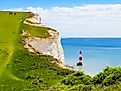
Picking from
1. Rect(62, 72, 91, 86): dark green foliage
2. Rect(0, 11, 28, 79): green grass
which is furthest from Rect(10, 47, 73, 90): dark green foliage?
Rect(62, 72, 91, 86): dark green foliage

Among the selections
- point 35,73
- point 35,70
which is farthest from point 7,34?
point 35,73

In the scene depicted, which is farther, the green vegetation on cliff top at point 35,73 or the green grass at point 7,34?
the green grass at point 7,34

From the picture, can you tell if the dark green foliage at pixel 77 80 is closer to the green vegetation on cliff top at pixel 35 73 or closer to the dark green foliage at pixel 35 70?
the green vegetation on cliff top at pixel 35 73

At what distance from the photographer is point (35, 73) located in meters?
49.2

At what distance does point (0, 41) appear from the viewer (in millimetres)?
64688

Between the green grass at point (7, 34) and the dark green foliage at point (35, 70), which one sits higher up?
the green grass at point (7, 34)

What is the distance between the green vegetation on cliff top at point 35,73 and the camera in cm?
3982

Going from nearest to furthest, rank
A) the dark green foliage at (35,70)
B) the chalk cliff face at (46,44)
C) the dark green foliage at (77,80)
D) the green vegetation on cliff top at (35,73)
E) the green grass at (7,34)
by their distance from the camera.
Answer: the green vegetation on cliff top at (35,73) → the dark green foliage at (77,80) → the dark green foliage at (35,70) → the green grass at (7,34) → the chalk cliff face at (46,44)

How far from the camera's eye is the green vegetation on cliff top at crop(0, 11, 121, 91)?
39819 millimetres

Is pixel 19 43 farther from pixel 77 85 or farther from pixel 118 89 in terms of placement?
pixel 118 89

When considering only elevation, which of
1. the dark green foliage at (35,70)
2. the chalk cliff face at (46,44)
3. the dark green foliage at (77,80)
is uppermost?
the chalk cliff face at (46,44)

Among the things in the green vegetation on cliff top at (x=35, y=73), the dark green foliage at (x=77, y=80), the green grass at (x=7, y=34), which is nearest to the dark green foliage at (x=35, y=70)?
the green vegetation on cliff top at (x=35, y=73)

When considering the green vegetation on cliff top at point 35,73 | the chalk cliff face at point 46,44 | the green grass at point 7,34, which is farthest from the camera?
the chalk cliff face at point 46,44

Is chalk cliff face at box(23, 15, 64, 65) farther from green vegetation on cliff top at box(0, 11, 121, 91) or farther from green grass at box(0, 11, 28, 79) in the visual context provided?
green grass at box(0, 11, 28, 79)
